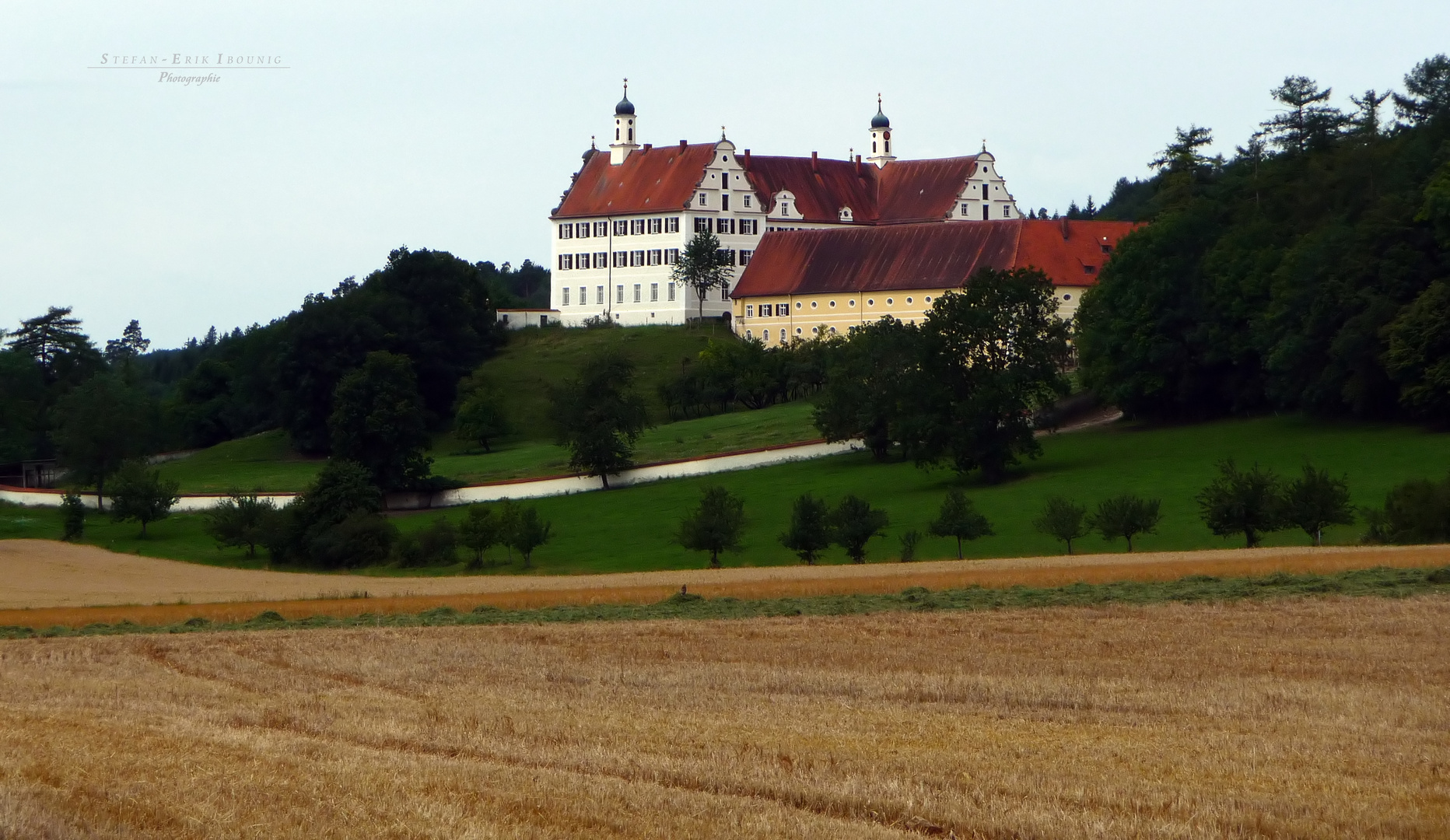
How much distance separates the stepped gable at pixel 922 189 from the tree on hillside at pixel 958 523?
7385 cm

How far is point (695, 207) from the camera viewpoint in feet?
391

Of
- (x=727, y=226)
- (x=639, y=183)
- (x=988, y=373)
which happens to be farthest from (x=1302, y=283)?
(x=639, y=183)

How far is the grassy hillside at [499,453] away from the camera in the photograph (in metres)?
77.6

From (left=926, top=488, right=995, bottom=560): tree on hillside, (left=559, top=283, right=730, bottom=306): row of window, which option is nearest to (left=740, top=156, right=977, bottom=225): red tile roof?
(left=559, top=283, right=730, bottom=306): row of window

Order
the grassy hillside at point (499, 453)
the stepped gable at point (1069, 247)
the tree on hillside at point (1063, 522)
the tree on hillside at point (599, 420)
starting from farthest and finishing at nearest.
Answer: the stepped gable at point (1069, 247) < the grassy hillside at point (499, 453) < the tree on hillside at point (599, 420) < the tree on hillside at point (1063, 522)

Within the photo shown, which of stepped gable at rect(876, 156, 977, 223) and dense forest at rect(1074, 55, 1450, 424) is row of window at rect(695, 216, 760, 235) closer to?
stepped gable at rect(876, 156, 977, 223)

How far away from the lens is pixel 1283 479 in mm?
55250

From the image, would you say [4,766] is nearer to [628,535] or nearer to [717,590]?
[717,590]

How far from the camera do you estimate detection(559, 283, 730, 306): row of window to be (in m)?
118

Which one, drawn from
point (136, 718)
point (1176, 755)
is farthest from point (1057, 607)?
point (136, 718)

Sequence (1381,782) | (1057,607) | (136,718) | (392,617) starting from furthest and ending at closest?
(392,617), (1057,607), (136,718), (1381,782)

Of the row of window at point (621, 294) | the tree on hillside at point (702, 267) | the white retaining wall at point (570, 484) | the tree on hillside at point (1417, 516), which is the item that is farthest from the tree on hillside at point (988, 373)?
the row of window at point (621, 294)

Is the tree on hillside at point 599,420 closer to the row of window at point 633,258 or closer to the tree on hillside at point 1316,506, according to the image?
the tree on hillside at point 1316,506

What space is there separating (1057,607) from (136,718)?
54.8 feet
